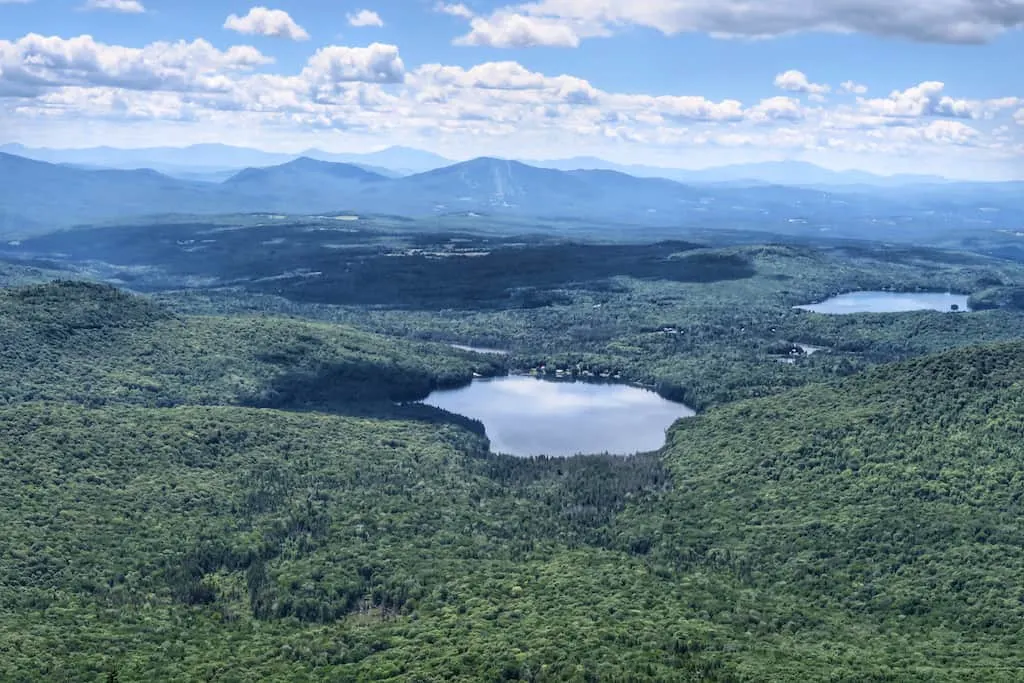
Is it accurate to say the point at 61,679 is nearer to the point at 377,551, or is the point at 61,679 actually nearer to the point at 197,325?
the point at 377,551

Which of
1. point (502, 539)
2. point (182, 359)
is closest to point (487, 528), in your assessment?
point (502, 539)

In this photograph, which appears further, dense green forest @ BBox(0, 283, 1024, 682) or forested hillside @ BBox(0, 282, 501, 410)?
forested hillside @ BBox(0, 282, 501, 410)

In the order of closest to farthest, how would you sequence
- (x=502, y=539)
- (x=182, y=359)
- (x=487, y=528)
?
1. (x=502, y=539)
2. (x=487, y=528)
3. (x=182, y=359)

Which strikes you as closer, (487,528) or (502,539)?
(502,539)

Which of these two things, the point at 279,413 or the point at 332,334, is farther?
the point at 332,334

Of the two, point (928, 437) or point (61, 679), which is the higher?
point (928, 437)

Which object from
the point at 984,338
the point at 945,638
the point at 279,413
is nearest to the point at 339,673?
the point at 945,638

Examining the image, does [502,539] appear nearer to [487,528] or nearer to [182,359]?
[487,528]

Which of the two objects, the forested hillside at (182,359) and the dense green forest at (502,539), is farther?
the forested hillside at (182,359)
